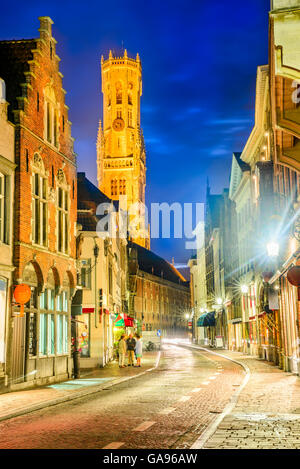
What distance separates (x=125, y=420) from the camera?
11.9 meters

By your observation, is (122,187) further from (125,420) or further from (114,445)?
(114,445)

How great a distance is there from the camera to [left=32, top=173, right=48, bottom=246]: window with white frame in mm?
21312

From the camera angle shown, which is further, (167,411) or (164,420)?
(167,411)

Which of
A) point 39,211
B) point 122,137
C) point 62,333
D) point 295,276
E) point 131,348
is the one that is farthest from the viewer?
point 122,137

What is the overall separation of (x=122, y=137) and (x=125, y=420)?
138199 millimetres

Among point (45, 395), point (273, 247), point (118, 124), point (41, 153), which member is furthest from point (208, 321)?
point (118, 124)

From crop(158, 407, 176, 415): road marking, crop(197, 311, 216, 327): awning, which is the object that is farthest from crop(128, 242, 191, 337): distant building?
crop(158, 407, 176, 415): road marking

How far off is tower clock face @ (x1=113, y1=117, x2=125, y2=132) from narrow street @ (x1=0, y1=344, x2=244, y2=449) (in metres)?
133

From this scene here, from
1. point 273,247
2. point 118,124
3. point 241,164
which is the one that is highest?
point 118,124

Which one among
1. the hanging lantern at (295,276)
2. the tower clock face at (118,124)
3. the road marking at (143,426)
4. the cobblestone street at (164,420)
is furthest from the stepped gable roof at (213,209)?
the tower clock face at (118,124)

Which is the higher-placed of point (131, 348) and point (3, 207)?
point (3, 207)

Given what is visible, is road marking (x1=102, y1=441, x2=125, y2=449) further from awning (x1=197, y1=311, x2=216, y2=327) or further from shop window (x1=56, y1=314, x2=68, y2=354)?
awning (x1=197, y1=311, x2=216, y2=327)

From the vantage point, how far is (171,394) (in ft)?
56.7

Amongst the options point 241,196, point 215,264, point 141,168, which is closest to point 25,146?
point 241,196
